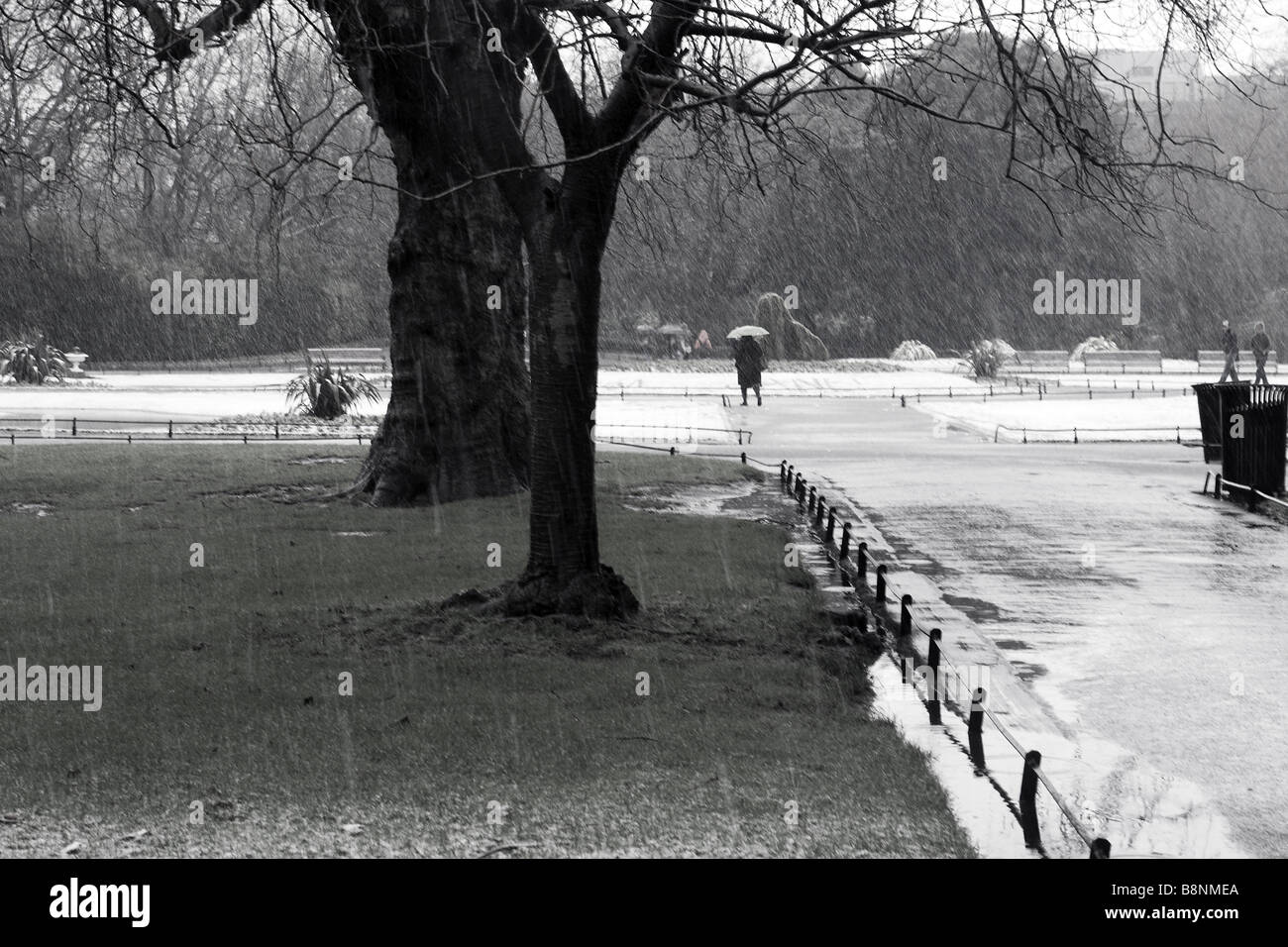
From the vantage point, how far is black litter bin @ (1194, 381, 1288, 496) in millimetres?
19359

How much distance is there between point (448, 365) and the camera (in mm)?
17438

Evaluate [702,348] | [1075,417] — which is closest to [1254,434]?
[1075,417]

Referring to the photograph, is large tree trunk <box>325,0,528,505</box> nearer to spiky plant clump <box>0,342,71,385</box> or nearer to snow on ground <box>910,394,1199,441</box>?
snow on ground <box>910,394,1199,441</box>

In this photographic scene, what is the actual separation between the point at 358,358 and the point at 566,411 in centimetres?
4187

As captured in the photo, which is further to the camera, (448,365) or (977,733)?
(448,365)

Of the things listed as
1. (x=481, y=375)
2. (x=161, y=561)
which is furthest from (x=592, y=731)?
(x=481, y=375)

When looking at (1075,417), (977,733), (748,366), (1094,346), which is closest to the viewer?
(977,733)

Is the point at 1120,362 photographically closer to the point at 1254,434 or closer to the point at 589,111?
the point at 1254,434

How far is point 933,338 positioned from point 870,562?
5312 cm

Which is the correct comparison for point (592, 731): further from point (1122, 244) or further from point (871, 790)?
point (1122, 244)

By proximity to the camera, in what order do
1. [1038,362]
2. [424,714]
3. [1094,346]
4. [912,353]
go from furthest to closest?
[1094,346], [912,353], [1038,362], [424,714]

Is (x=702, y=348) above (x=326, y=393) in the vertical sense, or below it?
above

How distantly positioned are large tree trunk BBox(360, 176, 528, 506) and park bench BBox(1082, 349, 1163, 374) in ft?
140

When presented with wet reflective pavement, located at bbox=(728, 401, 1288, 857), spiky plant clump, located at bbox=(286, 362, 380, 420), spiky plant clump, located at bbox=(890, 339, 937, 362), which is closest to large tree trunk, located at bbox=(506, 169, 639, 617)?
wet reflective pavement, located at bbox=(728, 401, 1288, 857)
